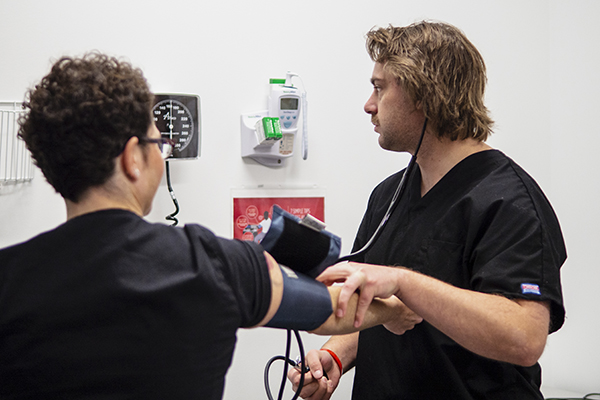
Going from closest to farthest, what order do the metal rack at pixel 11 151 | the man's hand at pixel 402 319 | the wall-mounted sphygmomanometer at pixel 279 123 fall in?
the man's hand at pixel 402 319
the metal rack at pixel 11 151
the wall-mounted sphygmomanometer at pixel 279 123

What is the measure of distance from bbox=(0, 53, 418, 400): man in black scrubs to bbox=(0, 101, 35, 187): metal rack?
98 cm

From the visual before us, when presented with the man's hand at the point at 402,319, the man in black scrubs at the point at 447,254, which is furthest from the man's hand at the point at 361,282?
the man's hand at the point at 402,319

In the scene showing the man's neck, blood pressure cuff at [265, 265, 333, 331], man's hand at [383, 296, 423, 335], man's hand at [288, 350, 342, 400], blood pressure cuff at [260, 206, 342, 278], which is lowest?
man's hand at [288, 350, 342, 400]

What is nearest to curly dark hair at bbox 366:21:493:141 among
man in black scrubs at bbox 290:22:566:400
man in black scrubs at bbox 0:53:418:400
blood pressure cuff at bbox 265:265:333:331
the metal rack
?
man in black scrubs at bbox 290:22:566:400

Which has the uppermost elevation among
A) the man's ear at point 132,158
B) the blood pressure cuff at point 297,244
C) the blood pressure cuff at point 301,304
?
the man's ear at point 132,158

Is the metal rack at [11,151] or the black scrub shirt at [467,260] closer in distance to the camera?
the black scrub shirt at [467,260]

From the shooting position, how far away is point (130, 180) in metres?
0.74

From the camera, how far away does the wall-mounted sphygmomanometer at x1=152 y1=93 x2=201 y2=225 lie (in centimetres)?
159

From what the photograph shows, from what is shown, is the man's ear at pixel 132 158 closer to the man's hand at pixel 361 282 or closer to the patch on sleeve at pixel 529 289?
Answer: the man's hand at pixel 361 282

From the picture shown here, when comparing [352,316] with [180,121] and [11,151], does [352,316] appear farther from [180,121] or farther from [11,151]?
[11,151]

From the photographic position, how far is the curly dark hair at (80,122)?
694mm

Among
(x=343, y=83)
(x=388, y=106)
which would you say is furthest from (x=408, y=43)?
(x=343, y=83)

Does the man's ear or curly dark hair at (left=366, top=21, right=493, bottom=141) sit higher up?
curly dark hair at (left=366, top=21, right=493, bottom=141)

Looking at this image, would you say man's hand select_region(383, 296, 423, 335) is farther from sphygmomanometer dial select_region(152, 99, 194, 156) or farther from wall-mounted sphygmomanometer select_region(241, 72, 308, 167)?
sphygmomanometer dial select_region(152, 99, 194, 156)
